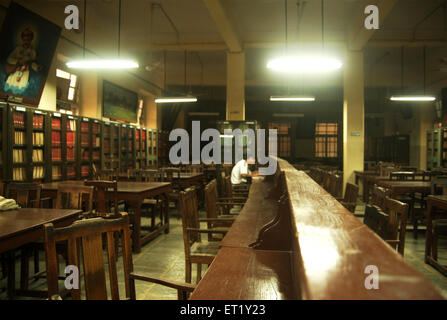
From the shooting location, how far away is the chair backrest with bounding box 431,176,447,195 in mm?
4481

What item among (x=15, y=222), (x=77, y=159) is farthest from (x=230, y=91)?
(x=15, y=222)

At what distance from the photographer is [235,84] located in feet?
33.1

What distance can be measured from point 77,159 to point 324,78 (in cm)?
1065

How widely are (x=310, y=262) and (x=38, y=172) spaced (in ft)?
21.4

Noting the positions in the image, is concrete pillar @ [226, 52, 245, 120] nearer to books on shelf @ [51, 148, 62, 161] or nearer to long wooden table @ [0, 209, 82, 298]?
books on shelf @ [51, 148, 62, 161]

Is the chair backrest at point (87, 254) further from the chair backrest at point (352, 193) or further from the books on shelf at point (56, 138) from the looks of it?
the books on shelf at point (56, 138)

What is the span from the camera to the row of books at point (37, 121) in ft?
20.0

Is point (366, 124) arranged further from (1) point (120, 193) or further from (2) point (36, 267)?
(2) point (36, 267)

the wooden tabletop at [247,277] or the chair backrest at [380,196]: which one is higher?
the chair backrest at [380,196]

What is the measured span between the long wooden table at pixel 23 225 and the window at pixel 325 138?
1488 cm

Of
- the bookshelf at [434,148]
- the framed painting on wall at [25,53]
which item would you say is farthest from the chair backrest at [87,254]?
the bookshelf at [434,148]

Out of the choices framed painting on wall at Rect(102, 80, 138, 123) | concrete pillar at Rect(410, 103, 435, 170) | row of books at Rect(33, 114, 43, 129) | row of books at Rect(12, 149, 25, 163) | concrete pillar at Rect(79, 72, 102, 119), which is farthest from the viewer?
concrete pillar at Rect(410, 103, 435, 170)

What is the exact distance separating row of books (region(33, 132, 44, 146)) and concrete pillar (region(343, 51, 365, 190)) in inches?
307

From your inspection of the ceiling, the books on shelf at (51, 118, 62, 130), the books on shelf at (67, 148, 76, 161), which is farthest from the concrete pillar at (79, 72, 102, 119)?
the books on shelf at (51, 118, 62, 130)
